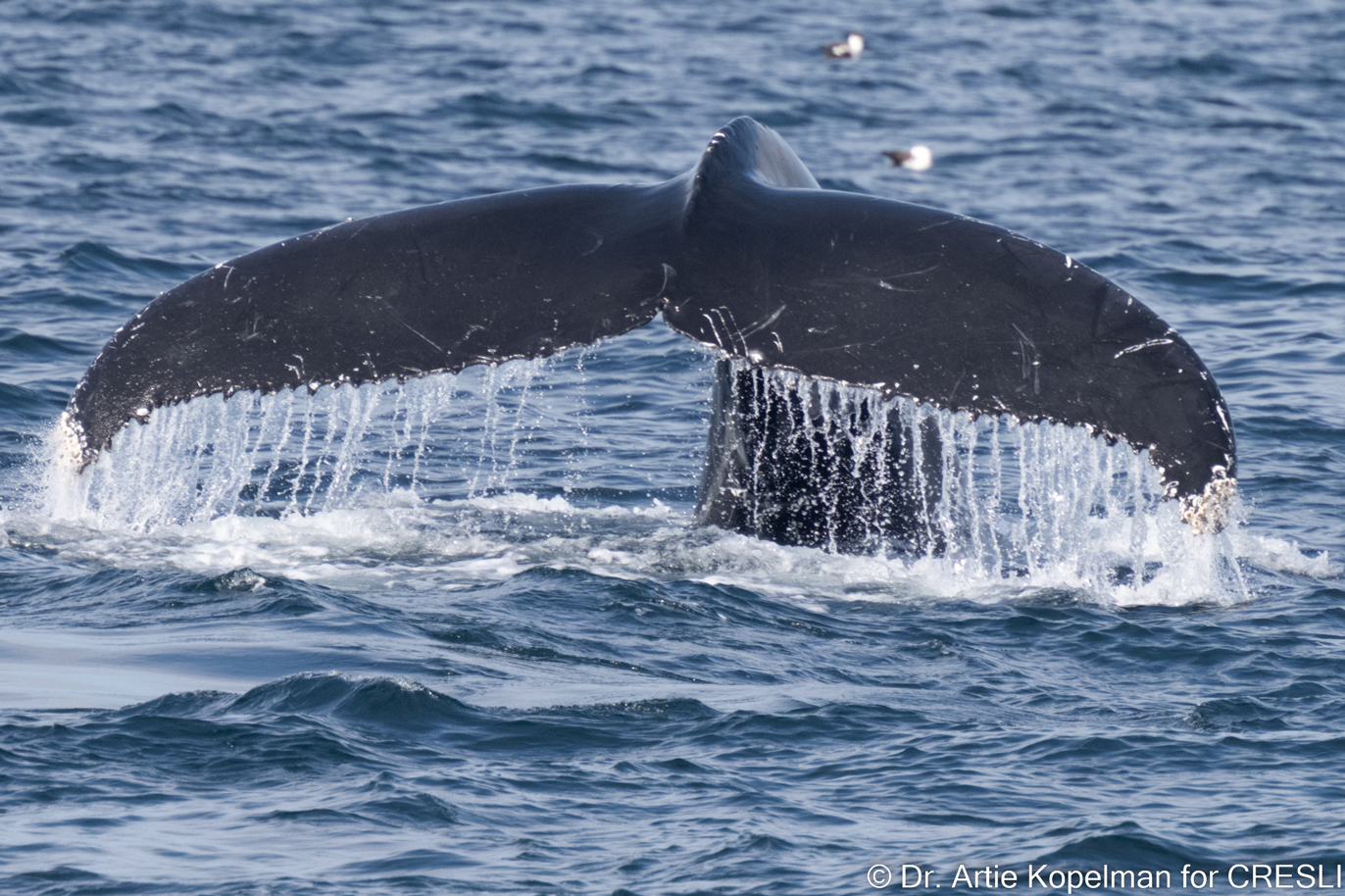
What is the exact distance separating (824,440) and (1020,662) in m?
1.43

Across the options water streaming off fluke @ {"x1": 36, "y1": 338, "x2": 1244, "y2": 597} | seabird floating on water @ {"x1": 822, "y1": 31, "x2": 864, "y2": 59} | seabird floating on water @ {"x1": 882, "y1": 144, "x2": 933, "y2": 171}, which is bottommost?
water streaming off fluke @ {"x1": 36, "y1": 338, "x2": 1244, "y2": 597}

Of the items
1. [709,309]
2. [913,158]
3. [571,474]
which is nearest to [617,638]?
[709,309]

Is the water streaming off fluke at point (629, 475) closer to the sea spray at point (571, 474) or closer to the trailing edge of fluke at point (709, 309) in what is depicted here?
the sea spray at point (571, 474)

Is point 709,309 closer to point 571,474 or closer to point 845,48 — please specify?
point 571,474

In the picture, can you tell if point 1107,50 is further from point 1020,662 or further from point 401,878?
point 401,878

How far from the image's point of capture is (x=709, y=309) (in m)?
6.89

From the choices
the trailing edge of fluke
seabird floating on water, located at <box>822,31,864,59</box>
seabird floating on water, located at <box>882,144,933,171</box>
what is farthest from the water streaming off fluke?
seabird floating on water, located at <box>822,31,864,59</box>

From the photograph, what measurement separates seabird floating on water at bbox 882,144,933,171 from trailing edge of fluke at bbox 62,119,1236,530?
13.9 m

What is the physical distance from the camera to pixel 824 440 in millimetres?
8586

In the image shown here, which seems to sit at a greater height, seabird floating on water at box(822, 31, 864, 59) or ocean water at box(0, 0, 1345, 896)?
seabird floating on water at box(822, 31, 864, 59)

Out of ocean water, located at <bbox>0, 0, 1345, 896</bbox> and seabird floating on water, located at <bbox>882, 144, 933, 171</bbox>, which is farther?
seabird floating on water, located at <bbox>882, 144, 933, 171</bbox>

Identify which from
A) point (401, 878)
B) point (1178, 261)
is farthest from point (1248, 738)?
point (1178, 261)

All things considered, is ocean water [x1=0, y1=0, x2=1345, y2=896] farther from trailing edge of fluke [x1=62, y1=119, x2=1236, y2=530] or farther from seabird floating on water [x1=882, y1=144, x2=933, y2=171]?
seabird floating on water [x1=882, y1=144, x2=933, y2=171]

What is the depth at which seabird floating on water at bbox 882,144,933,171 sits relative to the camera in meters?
21.1
